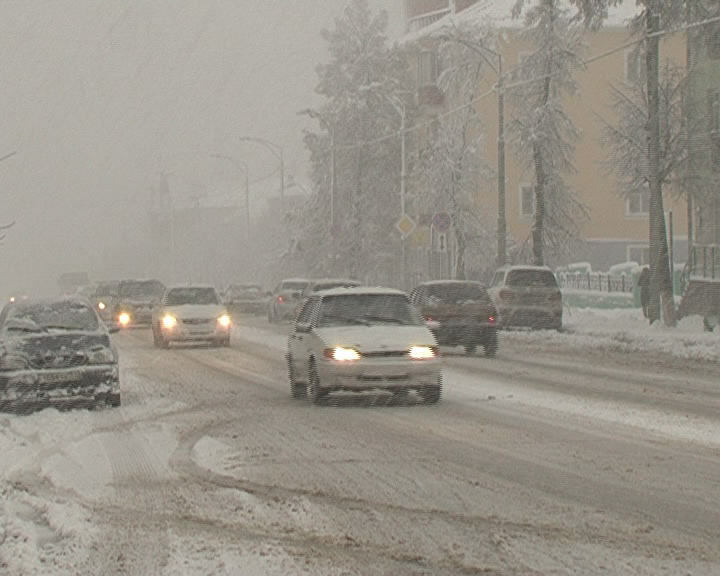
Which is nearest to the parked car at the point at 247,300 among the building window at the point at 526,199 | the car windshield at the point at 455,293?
the building window at the point at 526,199

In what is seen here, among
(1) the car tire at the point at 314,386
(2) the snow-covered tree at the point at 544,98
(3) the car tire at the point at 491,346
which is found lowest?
(3) the car tire at the point at 491,346

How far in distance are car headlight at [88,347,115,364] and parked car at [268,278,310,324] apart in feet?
99.1

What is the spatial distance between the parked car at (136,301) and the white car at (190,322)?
11923mm

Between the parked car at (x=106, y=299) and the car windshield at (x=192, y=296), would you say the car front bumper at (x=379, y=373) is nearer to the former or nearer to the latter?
the car windshield at (x=192, y=296)

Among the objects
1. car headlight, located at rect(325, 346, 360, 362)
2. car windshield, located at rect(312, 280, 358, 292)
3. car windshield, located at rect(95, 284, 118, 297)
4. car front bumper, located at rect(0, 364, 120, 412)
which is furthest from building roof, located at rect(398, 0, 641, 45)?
car front bumper, located at rect(0, 364, 120, 412)

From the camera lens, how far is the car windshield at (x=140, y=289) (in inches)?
1912

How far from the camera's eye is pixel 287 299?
49.7 m

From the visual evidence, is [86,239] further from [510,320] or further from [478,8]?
[510,320]

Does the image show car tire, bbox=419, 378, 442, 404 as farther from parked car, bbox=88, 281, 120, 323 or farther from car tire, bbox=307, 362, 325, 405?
parked car, bbox=88, 281, 120, 323

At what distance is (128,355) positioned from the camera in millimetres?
32156

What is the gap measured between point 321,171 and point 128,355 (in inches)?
1699

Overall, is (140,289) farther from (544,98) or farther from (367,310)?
(367,310)

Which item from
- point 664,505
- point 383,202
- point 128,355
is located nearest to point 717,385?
point 664,505

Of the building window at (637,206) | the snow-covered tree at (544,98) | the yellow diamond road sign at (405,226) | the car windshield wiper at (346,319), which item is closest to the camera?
the car windshield wiper at (346,319)
